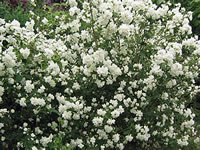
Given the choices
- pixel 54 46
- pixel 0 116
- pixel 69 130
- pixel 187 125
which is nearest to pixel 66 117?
pixel 69 130

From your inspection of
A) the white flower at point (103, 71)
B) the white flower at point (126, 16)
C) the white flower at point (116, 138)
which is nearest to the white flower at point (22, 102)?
the white flower at point (103, 71)

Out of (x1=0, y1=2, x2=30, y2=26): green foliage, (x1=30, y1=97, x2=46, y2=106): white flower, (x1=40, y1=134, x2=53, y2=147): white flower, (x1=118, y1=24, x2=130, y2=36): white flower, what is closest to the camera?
(x1=30, y1=97, x2=46, y2=106): white flower

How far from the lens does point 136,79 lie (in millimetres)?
3818

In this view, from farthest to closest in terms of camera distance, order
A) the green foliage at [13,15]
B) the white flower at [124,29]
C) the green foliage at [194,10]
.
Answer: the green foliage at [194,10] → the green foliage at [13,15] → the white flower at [124,29]

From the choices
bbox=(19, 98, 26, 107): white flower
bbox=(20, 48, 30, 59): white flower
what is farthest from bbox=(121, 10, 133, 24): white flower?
bbox=(19, 98, 26, 107): white flower

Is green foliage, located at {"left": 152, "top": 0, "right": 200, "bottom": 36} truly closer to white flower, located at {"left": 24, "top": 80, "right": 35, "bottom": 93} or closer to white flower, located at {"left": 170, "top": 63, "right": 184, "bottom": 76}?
white flower, located at {"left": 170, "top": 63, "right": 184, "bottom": 76}

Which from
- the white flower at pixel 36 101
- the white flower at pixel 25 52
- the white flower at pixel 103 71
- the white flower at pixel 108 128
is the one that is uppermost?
the white flower at pixel 25 52

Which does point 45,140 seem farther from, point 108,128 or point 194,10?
point 194,10

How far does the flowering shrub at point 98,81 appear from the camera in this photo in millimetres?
3320

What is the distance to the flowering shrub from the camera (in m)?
3.32

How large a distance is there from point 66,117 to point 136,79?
90 cm

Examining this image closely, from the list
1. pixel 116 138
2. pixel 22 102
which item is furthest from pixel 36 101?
pixel 116 138

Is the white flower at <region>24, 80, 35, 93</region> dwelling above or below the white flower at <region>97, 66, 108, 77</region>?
below

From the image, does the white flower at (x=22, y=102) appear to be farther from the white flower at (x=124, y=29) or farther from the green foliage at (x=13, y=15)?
the green foliage at (x=13, y=15)
